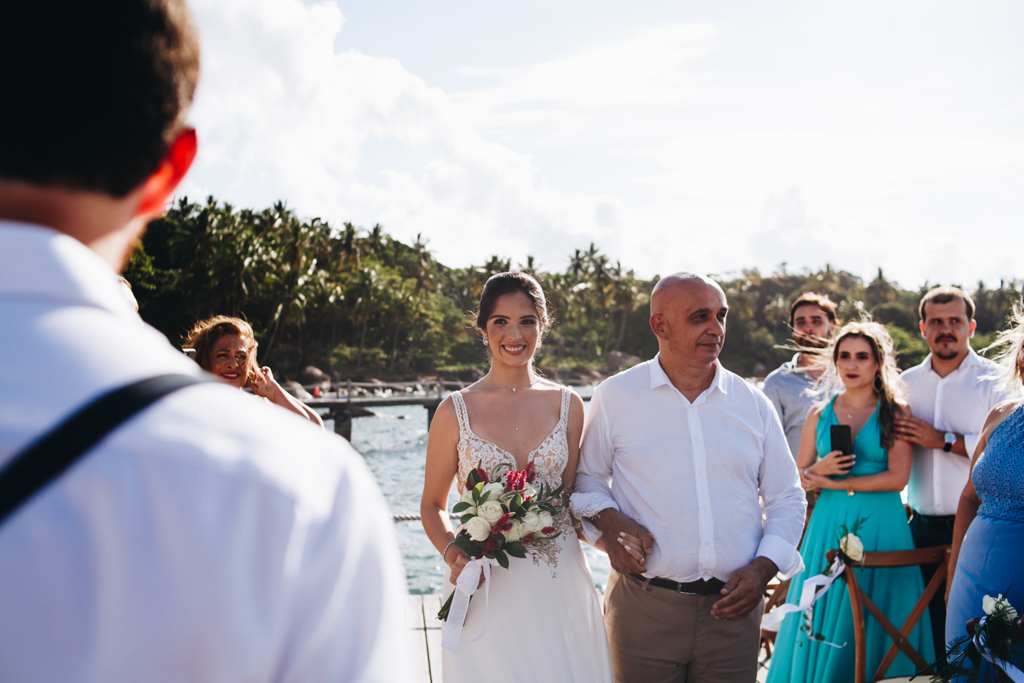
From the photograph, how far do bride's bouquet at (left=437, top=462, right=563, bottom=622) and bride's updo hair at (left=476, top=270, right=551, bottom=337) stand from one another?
848 millimetres

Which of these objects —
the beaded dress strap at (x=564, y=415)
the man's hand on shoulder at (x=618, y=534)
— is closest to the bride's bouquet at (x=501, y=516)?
the man's hand on shoulder at (x=618, y=534)

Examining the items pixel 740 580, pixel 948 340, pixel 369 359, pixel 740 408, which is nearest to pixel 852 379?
pixel 948 340

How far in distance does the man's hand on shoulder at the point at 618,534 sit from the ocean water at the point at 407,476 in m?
2.32

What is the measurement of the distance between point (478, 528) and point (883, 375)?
2.88 metres

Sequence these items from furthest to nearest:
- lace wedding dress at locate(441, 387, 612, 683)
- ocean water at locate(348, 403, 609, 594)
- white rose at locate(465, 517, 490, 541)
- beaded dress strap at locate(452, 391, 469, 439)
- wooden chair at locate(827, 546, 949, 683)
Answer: ocean water at locate(348, 403, 609, 594)
wooden chair at locate(827, 546, 949, 683)
beaded dress strap at locate(452, 391, 469, 439)
lace wedding dress at locate(441, 387, 612, 683)
white rose at locate(465, 517, 490, 541)

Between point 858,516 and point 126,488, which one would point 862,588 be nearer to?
point 858,516

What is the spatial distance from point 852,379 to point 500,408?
237 cm

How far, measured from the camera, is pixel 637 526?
2.94 meters

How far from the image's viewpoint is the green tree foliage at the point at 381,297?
43.6 meters

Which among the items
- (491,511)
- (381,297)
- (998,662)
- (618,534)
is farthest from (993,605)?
(381,297)

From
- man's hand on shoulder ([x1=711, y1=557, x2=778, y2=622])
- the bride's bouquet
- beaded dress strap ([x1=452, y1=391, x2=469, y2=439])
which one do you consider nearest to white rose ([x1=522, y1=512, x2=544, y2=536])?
the bride's bouquet

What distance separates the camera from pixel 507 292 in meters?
3.29

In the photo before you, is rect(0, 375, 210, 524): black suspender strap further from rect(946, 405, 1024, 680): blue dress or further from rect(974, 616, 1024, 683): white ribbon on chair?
rect(946, 405, 1024, 680): blue dress

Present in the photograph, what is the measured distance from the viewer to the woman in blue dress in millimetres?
2707
